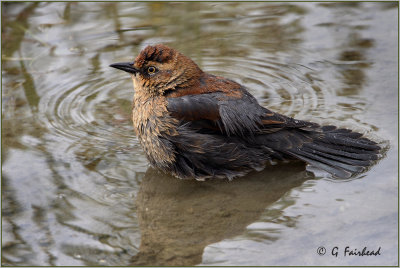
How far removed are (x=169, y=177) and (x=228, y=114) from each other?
88 centimetres

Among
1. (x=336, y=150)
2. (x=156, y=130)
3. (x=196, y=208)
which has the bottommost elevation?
(x=196, y=208)

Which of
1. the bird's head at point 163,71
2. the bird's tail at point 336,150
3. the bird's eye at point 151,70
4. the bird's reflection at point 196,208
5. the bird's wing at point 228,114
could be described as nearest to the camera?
the bird's reflection at point 196,208

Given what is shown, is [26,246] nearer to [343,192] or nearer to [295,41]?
[343,192]

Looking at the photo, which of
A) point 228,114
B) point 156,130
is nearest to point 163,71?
point 156,130

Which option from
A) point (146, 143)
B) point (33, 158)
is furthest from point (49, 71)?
point (146, 143)

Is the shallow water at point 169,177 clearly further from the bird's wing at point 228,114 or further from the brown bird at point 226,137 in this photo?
the bird's wing at point 228,114

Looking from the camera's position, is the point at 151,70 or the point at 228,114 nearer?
the point at 228,114

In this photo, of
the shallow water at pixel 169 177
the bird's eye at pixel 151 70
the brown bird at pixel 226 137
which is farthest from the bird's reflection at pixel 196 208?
the bird's eye at pixel 151 70

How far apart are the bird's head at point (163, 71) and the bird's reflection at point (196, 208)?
0.89 meters

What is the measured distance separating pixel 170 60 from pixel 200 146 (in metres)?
1.03

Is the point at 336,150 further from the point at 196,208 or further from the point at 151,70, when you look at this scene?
the point at 151,70

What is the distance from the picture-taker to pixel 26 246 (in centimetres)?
498

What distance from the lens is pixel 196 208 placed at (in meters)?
5.43

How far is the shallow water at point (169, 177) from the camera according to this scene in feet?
16.0
